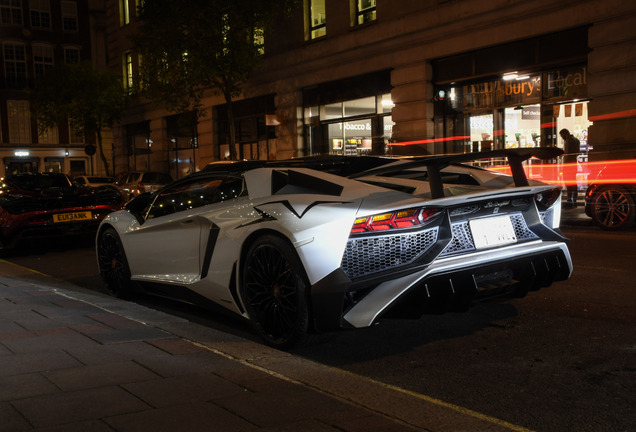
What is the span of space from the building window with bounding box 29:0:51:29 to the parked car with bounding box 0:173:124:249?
51564mm

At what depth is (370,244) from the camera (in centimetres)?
423

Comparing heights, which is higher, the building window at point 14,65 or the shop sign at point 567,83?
the building window at point 14,65

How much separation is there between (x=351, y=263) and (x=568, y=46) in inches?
591

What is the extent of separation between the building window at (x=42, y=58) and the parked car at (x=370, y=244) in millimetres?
58327

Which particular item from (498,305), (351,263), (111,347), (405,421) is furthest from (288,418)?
(498,305)

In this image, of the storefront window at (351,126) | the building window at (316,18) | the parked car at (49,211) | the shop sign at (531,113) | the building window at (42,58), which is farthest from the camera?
the building window at (42,58)

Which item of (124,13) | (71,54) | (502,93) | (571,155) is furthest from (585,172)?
(71,54)

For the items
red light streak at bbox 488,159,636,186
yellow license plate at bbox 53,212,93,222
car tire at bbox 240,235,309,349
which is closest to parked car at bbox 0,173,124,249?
yellow license plate at bbox 53,212,93,222

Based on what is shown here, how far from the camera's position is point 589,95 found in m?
16.5

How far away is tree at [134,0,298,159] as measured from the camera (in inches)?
904

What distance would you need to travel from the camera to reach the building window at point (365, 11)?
2262 centimetres

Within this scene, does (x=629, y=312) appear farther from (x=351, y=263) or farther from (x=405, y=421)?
(x=405, y=421)

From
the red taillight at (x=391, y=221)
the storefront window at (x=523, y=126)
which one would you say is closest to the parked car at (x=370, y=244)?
the red taillight at (x=391, y=221)

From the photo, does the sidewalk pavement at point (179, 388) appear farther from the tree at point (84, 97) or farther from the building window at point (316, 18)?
the tree at point (84, 97)
